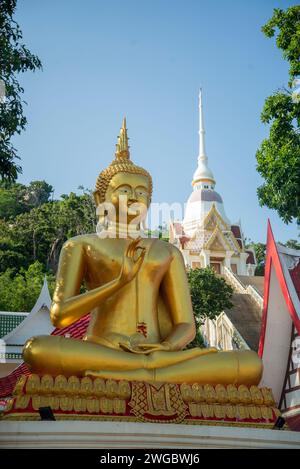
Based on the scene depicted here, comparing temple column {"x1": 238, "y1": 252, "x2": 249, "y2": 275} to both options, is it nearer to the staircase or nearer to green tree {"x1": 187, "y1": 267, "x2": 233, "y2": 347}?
the staircase

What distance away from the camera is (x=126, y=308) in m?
5.27

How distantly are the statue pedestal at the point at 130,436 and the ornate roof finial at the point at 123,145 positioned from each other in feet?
9.38

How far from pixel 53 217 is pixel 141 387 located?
2666 cm

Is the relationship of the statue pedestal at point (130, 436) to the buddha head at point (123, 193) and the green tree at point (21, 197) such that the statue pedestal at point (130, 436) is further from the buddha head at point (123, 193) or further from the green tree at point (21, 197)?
the green tree at point (21, 197)

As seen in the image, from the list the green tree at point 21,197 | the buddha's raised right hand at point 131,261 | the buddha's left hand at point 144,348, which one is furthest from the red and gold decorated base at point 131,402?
the green tree at point 21,197

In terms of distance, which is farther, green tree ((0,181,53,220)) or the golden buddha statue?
green tree ((0,181,53,220))

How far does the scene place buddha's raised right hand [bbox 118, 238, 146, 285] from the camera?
4922 mm

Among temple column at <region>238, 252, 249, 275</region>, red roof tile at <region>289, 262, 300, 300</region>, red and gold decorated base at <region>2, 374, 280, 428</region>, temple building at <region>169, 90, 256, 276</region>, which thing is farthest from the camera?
temple column at <region>238, 252, 249, 275</region>

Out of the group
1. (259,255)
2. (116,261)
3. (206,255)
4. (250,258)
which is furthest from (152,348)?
(259,255)

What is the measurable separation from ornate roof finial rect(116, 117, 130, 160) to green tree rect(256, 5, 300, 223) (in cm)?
535

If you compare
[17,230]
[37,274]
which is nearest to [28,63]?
[37,274]

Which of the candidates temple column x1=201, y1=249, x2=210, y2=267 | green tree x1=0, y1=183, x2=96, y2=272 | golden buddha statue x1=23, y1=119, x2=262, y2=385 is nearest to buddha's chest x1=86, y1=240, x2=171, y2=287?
golden buddha statue x1=23, y1=119, x2=262, y2=385

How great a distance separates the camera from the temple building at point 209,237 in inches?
1305

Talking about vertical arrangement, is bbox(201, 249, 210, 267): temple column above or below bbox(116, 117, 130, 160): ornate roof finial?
above
